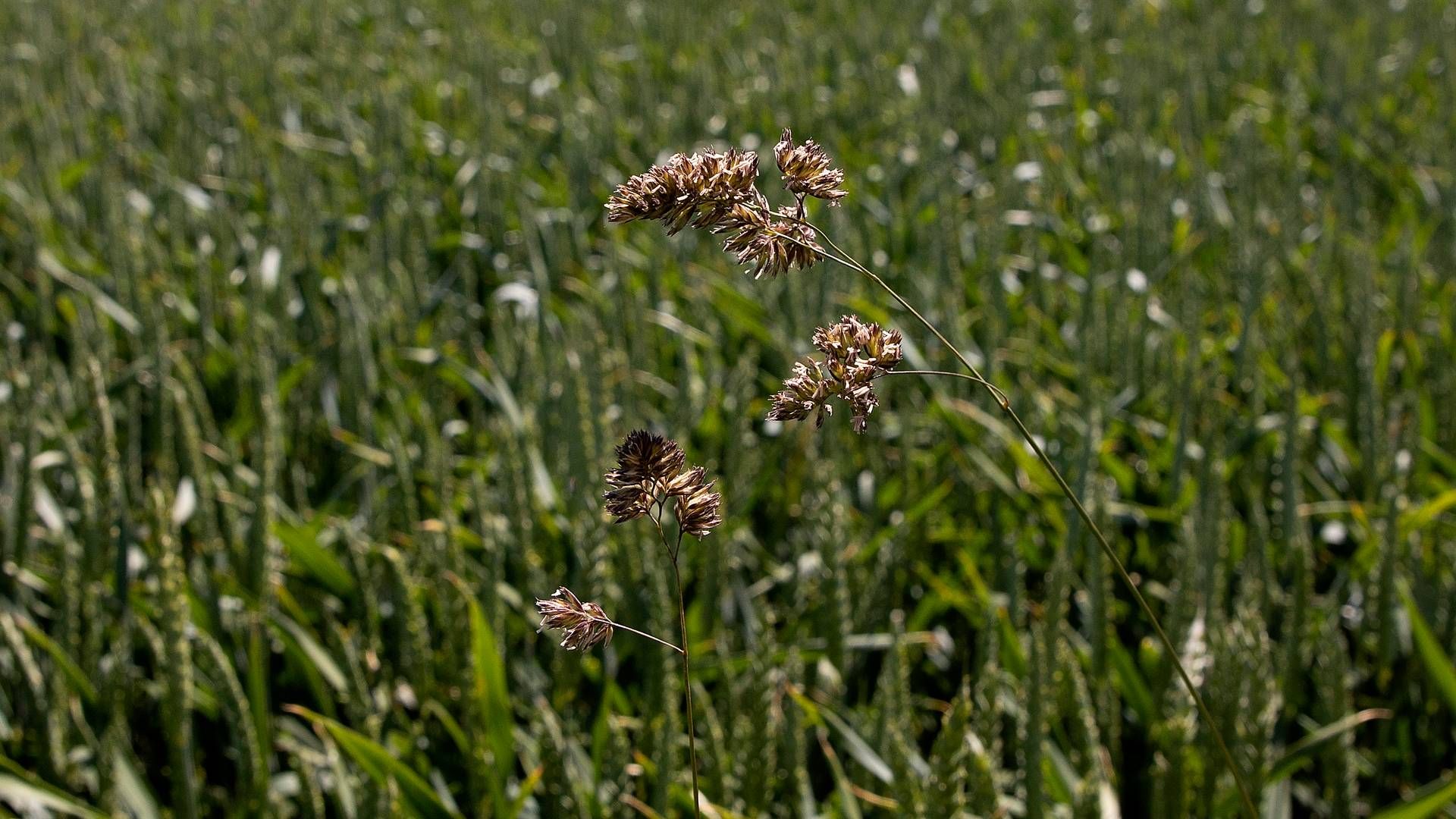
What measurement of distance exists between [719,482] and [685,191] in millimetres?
1332

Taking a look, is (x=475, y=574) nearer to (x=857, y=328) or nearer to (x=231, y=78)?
(x=857, y=328)

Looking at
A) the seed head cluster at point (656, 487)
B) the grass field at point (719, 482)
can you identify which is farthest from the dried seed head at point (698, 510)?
the grass field at point (719, 482)

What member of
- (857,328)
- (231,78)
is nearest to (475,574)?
(857,328)

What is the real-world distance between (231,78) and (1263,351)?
4194 mm

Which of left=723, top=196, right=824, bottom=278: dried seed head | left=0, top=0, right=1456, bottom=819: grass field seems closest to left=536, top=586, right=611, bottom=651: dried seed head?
left=723, top=196, right=824, bottom=278: dried seed head

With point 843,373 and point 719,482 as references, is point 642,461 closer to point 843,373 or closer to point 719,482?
point 843,373

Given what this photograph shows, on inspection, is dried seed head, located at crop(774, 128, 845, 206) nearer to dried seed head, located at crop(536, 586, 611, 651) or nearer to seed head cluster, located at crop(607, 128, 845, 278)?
seed head cluster, located at crop(607, 128, 845, 278)

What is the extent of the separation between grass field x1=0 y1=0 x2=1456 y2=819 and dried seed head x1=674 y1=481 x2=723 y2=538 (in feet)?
1.52

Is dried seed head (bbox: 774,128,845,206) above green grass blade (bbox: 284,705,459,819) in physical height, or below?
above

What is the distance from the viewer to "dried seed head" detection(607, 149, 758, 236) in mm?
546

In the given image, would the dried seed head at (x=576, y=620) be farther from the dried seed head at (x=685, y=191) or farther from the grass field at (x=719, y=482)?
the grass field at (x=719, y=482)

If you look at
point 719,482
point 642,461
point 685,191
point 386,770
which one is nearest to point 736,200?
point 685,191

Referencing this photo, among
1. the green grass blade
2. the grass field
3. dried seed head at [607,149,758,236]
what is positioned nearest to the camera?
dried seed head at [607,149,758,236]

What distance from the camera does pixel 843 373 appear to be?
565 mm
